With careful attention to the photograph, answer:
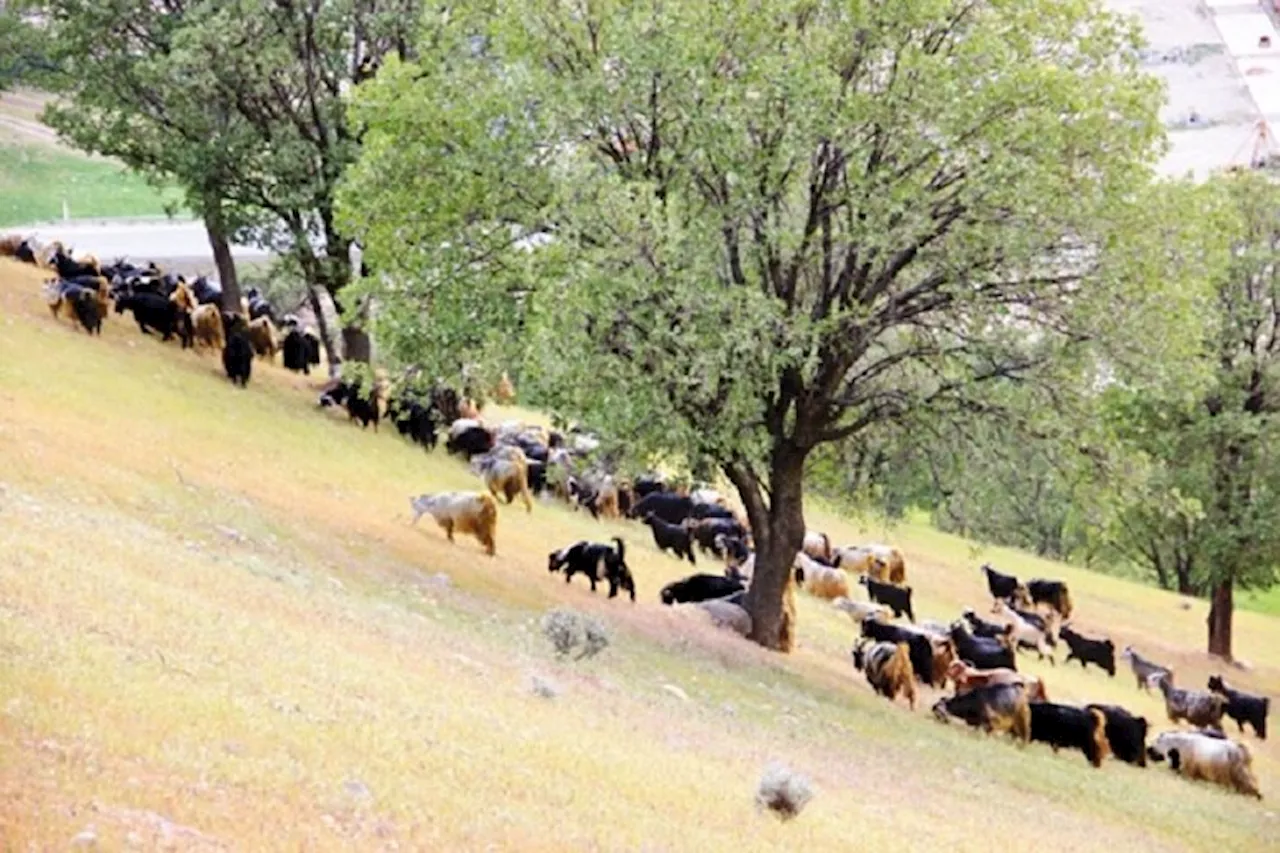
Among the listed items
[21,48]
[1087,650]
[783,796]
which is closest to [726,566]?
[1087,650]

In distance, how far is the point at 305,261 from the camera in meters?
36.2

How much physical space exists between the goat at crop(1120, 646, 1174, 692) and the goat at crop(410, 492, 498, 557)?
54.5 ft

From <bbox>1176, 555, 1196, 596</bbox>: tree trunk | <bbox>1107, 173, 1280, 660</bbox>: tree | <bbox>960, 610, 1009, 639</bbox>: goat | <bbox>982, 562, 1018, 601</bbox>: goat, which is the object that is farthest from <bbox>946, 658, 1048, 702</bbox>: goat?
<bbox>1176, 555, 1196, 596</bbox>: tree trunk

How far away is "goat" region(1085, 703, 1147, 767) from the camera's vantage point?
83.9 ft

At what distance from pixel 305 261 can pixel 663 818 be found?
87.1 ft

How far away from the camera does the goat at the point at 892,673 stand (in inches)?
1009

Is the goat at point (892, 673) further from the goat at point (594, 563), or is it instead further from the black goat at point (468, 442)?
the black goat at point (468, 442)

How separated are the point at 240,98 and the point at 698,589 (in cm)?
1639

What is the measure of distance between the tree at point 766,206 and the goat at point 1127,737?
20.2 feet

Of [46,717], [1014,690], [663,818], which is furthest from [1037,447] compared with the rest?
[46,717]

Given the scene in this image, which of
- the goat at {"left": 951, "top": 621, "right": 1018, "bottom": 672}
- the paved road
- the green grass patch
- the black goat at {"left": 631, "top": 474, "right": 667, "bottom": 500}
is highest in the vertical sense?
the green grass patch

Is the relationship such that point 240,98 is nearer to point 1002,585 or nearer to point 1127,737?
point 1002,585

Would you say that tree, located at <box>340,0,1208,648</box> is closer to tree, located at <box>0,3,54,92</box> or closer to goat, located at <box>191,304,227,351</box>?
goat, located at <box>191,304,227,351</box>

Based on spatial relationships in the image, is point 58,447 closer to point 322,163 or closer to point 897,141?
point 897,141
